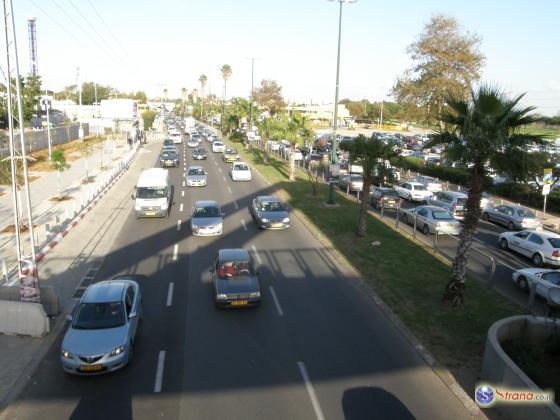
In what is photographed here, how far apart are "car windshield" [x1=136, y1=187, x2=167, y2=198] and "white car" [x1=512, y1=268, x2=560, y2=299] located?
1844 centimetres

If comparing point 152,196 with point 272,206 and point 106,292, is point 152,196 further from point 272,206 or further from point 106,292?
point 106,292

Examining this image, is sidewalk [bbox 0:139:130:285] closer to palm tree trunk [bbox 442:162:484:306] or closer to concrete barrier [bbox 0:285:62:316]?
concrete barrier [bbox 0:285:62:316]

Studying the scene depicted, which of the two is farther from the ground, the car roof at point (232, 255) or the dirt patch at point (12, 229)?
the car roof at point (232, 255)

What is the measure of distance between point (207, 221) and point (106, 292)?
10531 millimetres

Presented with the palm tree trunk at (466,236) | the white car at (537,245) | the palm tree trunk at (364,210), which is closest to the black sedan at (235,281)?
the palm tree trunk at (466,236)

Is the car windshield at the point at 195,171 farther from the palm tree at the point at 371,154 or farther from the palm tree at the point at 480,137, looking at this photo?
the palm tree at the point at 480,137

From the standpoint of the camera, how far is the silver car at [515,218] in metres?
25.7

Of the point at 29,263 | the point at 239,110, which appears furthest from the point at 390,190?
the point at 239,110

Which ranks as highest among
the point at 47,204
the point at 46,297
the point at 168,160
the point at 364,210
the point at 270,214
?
the point at 364,210

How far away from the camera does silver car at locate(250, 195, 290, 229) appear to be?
78.7 feet

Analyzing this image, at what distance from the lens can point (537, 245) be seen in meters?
20.0

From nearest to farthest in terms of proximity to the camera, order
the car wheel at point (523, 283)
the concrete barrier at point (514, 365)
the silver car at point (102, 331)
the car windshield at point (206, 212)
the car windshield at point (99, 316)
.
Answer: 1. the concrete barrier at point (514, 365)
2. the silver car at point (102, 331)
3. the car windshield at point (99, 316)
4. the car wheel at point (523, 283)
5. the car windshield at point (206, 212)

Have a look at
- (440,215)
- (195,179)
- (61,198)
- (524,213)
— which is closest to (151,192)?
(61,198)

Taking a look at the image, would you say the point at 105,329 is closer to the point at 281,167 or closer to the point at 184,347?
the point at 184,347
